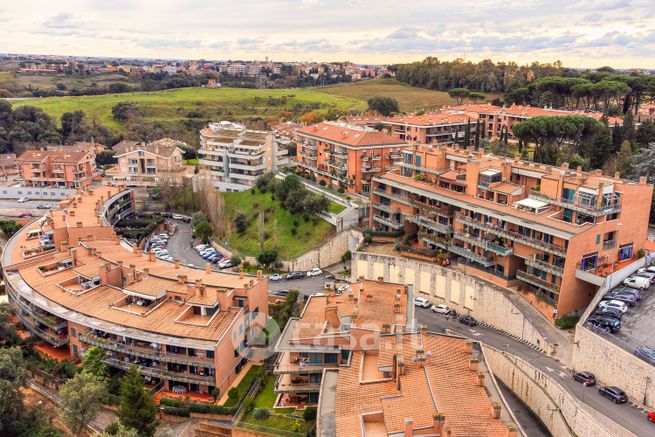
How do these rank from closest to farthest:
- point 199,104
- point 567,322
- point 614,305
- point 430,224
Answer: point 614,305, point 567,322, point 430,224, point 199,104

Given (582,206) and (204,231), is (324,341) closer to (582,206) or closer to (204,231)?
(582,206)

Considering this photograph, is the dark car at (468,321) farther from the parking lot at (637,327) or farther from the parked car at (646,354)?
the parked car at (646,354)

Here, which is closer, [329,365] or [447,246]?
[329,365]

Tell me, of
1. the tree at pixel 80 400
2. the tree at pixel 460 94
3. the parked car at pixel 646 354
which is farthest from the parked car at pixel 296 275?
the tree at pixel 460 94

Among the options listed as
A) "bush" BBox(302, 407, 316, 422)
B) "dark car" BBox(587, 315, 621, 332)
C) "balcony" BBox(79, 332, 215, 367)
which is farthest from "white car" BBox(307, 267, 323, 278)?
"dark car" BBox(587, 315, 621, 332)

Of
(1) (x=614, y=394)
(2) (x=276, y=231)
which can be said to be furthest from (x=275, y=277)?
(1) (x=614, y=394)

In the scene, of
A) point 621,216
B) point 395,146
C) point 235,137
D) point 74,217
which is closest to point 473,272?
point 621,216

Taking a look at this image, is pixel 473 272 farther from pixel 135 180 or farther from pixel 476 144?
pixel 135 180
